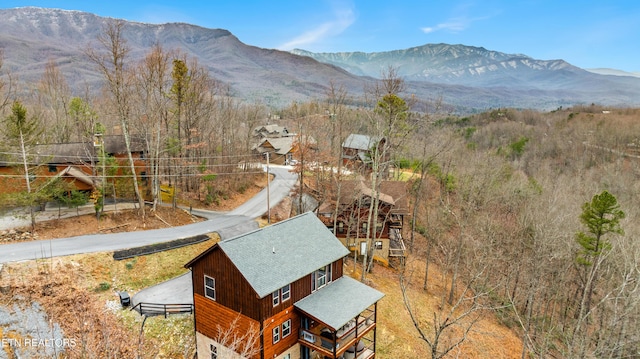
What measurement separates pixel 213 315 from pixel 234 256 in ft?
13.4

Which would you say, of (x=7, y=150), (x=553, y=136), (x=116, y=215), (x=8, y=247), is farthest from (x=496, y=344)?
(x=553, y=136)

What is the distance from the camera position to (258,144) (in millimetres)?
72688

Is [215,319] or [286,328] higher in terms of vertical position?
[215,319]

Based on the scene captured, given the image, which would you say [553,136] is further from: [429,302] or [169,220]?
[169,220]

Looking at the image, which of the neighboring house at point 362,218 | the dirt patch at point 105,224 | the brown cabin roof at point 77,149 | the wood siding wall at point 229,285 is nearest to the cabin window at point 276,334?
the wood siding wall at point 229,285

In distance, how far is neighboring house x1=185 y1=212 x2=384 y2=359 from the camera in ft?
56.9

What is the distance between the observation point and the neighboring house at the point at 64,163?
29312mm

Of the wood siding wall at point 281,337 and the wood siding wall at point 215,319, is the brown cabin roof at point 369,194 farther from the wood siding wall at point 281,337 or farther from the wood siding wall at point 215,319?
the wood siding wall at point 215,319

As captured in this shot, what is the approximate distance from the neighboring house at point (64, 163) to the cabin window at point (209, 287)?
1686 cm

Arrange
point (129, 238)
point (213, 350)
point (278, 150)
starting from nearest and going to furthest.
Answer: point (213, 350), point (129, 238), point (278, 150)

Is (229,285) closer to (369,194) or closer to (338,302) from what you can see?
(338,302)


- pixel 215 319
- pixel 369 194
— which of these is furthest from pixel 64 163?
pixel 369 194

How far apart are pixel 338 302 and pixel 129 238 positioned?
18.1 meters

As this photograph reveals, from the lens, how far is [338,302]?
1938cm
